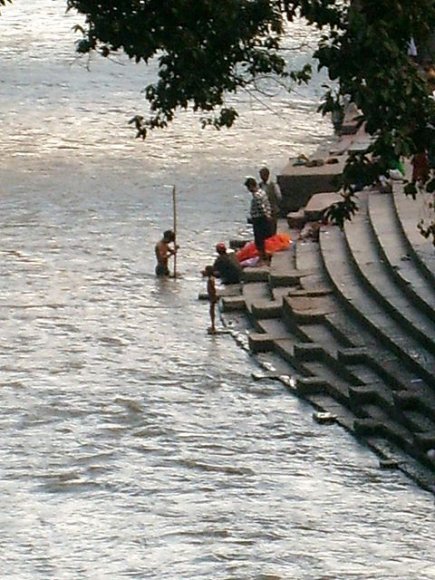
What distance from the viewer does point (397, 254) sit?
23.8m

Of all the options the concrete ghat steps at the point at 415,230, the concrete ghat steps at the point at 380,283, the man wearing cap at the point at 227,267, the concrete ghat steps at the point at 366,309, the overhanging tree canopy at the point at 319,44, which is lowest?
the man wearing cap at the point at 227,267

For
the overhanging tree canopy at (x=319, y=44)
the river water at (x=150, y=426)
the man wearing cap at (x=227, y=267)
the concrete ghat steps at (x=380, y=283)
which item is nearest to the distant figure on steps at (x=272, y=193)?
the man wearing cap at (x=227, y=267)

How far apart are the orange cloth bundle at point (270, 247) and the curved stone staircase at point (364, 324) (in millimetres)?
158

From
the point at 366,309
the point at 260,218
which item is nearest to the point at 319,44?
the point at 366,309

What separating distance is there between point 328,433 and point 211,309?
4.30 meters

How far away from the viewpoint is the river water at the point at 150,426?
58.6 ft

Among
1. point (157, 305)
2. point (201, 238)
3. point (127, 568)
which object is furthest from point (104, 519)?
point (201, 238)

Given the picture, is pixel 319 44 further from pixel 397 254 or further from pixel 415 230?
pixel 415 230

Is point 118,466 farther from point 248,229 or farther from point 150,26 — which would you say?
point 248,229

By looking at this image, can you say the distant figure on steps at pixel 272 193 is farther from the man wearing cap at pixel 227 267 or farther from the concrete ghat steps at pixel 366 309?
the concrete ghat steps at pixel 366 309

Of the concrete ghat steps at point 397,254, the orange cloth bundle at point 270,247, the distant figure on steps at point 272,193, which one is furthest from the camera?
the distant figure on steps at point 272,193

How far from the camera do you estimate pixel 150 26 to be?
Answer: 15422 millimetres

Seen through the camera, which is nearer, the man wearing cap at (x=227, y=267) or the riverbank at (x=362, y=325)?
the riverbank at (x=362, y=325)

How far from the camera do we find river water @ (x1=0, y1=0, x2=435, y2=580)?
58.6 feet
